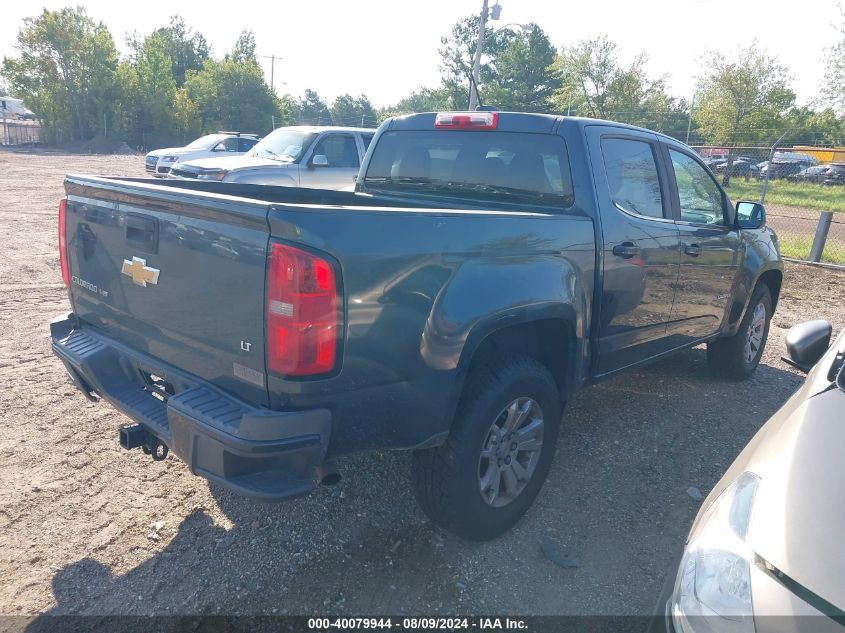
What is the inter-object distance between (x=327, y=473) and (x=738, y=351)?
4.13 meters

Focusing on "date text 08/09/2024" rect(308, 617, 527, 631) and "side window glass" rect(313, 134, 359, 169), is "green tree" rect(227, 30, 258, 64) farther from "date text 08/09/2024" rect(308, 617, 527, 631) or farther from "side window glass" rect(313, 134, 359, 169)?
"date text 08/09/2024" rect(308, 617, 527, 631)

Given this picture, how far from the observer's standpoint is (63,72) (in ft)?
125

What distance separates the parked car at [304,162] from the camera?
1092 cm

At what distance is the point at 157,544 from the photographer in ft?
9.37

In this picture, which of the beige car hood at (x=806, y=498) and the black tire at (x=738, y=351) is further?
the black tire at (x=738, y=351)

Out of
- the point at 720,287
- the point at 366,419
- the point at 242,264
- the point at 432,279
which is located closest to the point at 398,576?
the point at 366,419

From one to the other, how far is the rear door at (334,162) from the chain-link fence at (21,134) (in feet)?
118

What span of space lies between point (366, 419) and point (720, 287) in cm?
333

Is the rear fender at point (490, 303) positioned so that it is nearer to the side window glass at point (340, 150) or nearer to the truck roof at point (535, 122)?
the truck roof at point (535, 122)

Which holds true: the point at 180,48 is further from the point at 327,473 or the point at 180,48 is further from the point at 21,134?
the point at 327,473

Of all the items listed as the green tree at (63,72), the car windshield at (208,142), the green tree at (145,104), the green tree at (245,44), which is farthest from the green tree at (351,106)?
the car windshield at (208,142)

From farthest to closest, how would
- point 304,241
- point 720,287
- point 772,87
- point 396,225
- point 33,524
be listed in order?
1. point 772,87
2. point 720,287
3. point 33,524
4. point 396,225
5. point 304,241

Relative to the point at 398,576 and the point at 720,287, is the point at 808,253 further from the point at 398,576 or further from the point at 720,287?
the point at 398,576

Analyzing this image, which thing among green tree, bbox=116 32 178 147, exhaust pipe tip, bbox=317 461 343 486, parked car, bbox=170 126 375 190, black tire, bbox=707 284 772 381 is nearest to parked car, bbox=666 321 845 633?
exhaust pipe tip, bbox=317 461 343 486
